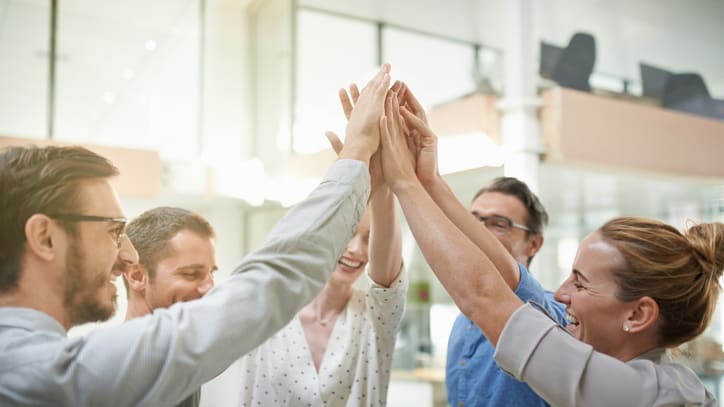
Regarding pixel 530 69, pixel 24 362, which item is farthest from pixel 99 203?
pixel 530 69

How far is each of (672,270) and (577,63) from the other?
1.71 m

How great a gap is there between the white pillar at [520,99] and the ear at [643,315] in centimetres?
123

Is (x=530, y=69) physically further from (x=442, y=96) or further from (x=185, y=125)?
(x=185, y=125)

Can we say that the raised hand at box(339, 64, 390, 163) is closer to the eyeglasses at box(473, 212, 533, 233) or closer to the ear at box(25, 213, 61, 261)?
the ear at box(25, 213, 61, 261)

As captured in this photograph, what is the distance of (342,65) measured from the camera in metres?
3.45

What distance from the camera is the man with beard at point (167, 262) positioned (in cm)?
90

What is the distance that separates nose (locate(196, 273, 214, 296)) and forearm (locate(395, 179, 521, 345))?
33 centimetres

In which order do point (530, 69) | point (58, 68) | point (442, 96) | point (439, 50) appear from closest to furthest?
1. point (58, 68)
2. point (530, 69)
3. point (442, 96)
4. point (439, 50)

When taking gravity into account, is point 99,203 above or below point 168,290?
above

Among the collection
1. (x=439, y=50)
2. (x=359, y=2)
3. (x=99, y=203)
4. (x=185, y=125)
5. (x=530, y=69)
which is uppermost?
(x=359, y=2)

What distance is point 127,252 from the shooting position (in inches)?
33.6

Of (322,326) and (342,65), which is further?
(342,65)

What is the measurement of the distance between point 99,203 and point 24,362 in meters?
0.19

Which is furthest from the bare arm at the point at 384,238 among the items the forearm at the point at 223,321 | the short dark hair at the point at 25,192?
the short dark hair at the point at 25,192
